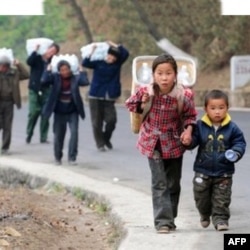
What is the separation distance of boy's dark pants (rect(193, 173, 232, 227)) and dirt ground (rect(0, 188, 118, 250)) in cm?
80

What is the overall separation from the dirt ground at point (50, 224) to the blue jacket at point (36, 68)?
521 centimetres

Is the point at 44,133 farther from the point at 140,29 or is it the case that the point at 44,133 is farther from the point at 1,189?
the point at 140,29

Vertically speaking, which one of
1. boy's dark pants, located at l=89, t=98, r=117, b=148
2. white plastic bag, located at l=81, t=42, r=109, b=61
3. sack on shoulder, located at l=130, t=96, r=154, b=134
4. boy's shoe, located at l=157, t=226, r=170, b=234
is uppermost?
white plastic bag, located at l=81, t=42, r=109, b=61

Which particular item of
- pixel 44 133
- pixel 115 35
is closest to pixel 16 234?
pixel 44 133

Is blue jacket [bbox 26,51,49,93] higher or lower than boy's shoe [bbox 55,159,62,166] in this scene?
higher

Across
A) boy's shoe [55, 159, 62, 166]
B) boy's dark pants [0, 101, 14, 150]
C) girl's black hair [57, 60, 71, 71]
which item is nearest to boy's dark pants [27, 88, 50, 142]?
boy's dark pants [0, 101, 14, 150]

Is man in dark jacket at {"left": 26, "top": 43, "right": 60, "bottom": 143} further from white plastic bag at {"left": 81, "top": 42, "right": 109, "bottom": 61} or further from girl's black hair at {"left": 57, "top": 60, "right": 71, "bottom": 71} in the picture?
girl's black hair at {"left": 57, "top": 60, "right": 71, "bottom": 71}

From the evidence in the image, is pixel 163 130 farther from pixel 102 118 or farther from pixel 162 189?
pixel 102 118

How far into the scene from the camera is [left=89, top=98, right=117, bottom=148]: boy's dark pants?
15.7 meters

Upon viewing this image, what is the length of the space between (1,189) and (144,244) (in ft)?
15.4

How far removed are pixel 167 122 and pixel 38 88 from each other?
29.4 feet

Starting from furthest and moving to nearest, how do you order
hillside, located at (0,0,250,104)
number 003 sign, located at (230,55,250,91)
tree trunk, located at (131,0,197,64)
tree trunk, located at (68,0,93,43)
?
tree trunk, located at (68,0,93,43) → tree trunk, located at (131,0,197,64) → hillside, located at (0,0,250,104) → number 003 sign, located at (230,55,250,91)

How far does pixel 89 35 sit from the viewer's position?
122 feet

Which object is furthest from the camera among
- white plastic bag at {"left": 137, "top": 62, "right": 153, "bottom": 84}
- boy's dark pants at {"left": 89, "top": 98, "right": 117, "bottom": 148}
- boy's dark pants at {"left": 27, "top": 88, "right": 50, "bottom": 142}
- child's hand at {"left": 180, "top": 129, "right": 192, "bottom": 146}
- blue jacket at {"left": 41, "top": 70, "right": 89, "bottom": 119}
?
boy's dark pants at {"left": 27, "top": 88, "right": 50, "bottom": 142}
